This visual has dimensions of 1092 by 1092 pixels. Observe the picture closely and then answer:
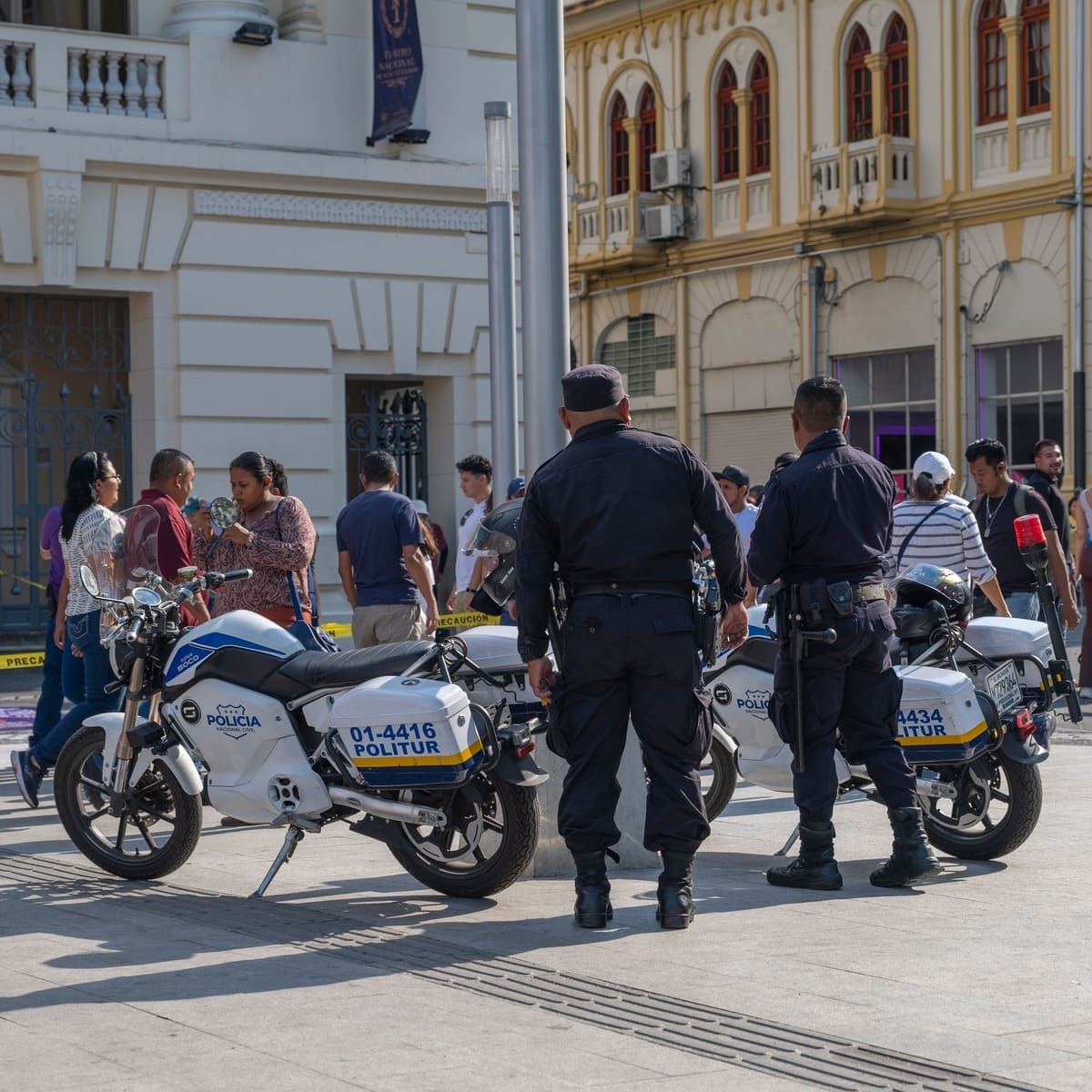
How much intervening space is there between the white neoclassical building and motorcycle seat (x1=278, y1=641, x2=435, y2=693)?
9.85 meters

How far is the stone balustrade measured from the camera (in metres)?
17.2

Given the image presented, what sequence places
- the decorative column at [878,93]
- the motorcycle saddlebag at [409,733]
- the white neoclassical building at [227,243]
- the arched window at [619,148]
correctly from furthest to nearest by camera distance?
the arched window at [619,148] → the decorative column at [878,93] → the white neoclassical building at [227,243] → the motorcycle saddlebag at [409,733]

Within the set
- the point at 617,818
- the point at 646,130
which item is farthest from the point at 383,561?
the point at 646,130

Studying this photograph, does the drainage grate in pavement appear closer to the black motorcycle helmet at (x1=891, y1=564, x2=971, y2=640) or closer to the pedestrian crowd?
the pedestrian crowd

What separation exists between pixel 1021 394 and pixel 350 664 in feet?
78.2

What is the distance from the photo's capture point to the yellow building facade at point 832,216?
29.7 m

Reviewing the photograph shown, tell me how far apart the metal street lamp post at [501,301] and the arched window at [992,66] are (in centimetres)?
1878

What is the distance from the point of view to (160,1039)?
548 cm

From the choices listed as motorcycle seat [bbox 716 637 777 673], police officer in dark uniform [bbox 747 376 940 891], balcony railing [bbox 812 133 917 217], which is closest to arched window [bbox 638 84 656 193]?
balcony railing [bbox 812 133 917 217]

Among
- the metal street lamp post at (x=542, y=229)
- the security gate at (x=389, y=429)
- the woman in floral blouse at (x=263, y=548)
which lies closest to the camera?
the metal street lamp post at (x=542, y=229)

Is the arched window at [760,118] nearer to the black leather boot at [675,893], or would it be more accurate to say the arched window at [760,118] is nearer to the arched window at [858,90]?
the arched window at [858,90]

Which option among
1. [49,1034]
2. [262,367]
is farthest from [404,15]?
[49,1034]

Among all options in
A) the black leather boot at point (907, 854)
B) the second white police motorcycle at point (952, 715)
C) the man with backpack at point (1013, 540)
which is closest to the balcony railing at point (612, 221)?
the man with backpack at point (1013, 540)

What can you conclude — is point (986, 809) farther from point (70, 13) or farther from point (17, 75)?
point (70, 13)
